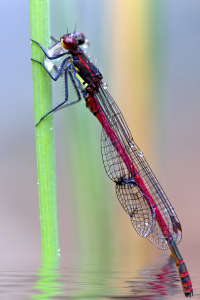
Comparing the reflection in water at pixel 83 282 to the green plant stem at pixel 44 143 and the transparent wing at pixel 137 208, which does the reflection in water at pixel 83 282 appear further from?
the transparent wing at pixel 137 208

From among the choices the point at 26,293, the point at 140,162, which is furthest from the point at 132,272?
the point at 140,162

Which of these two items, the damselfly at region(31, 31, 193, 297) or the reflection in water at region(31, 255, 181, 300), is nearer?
the reflection in water at region(31, 255, 181, 300)

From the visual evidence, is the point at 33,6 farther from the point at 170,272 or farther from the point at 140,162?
the point at 170,272

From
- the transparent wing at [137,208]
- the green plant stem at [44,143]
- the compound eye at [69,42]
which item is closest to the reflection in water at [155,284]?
the transparent wing at [137,208]

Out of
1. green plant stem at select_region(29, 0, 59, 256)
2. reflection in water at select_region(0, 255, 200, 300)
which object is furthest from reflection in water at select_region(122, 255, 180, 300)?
green plant stem at select_region(29, 0, 59, 256)

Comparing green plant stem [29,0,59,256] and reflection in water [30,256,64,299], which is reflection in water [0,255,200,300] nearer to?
reflection in water [30,256,64,299]

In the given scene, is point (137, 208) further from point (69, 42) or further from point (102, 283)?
point (69, 42)

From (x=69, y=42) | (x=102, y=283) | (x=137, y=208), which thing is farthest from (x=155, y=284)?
(x=69, y=42)
